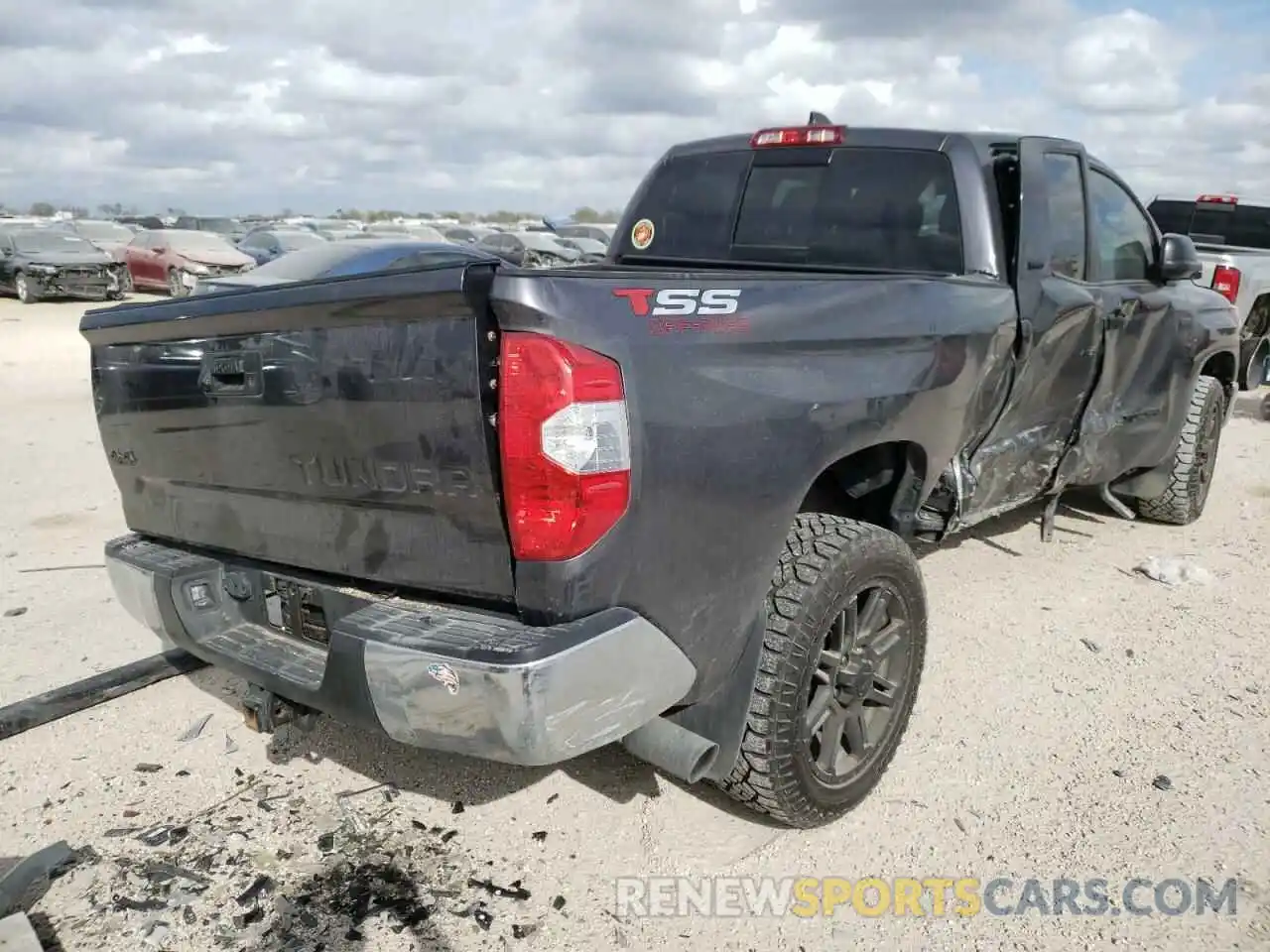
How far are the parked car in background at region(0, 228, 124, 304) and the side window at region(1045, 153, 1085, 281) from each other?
2162cm

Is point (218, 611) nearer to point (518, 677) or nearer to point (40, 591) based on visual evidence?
point (518, 677)

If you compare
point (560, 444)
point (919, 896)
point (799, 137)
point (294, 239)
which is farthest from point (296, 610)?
point (294, 239)

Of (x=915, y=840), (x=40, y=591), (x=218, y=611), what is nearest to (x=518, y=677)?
(x=218, y=611)

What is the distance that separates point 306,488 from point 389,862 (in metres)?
1.09

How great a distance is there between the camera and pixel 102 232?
105ft

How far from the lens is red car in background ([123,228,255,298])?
21438 mm

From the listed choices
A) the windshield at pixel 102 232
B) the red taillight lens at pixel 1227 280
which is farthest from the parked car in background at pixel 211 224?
the red taillight lens at pixel 1227 280

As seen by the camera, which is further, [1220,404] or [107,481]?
A: [107,481]

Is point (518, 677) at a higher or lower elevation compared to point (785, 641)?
higher

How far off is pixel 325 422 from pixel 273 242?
2509cm

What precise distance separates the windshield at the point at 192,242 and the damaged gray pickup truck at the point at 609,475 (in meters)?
21.2

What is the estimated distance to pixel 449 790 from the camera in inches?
126

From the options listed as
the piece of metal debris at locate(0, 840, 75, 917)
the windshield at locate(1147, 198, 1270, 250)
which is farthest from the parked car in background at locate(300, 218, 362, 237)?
the piece of metal debris at locate(0, 840, 75, 917)

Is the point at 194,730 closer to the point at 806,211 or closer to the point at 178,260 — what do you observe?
the point at 806,211
